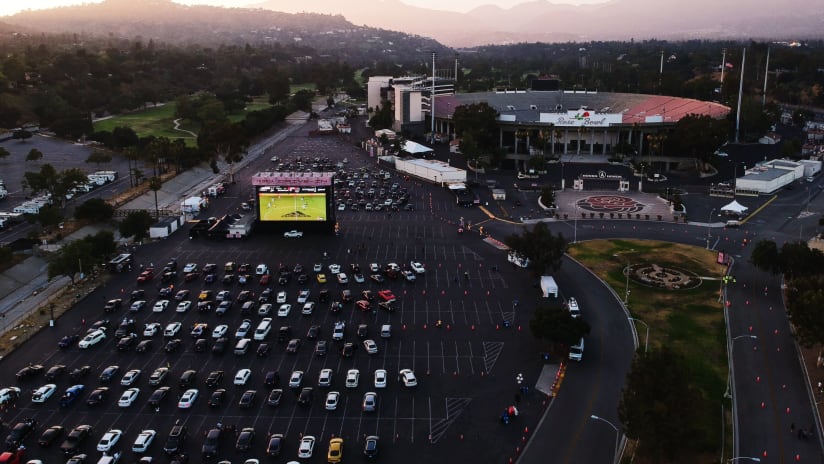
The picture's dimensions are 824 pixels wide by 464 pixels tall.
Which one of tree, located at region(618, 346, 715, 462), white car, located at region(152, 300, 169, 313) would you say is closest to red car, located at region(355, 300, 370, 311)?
white car, located at region(152, 300, 169, 313)

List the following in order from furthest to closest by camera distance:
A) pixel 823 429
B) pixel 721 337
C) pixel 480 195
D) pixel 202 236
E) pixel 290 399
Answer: pixel 480 195 → pixel 202 236 → pixel 721 337 → pixel 290 399 → pixel 823 429

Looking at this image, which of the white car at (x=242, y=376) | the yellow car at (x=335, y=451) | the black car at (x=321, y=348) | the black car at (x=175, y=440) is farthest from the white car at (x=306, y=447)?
the black car at (x=321, y=348)

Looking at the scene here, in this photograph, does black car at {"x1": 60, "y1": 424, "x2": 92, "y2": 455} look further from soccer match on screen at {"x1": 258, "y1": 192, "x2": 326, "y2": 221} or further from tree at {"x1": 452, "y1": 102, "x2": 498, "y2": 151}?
tree at {"x1": 452, "y1": 102, "x2": 498, "y2": 151}

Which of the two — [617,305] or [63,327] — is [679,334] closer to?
[617,305]

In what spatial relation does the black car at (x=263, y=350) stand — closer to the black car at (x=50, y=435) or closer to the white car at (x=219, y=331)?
the white car at (x=219, y=331)

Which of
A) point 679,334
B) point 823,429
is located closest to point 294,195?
point 679,334

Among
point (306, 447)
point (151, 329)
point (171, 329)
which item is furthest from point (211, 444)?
point (151, 329)

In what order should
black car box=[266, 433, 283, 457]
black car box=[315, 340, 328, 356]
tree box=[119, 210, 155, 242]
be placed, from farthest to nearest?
1. tree box=[119, 210, 155, 242]
2. black car box=[315, 340, 328, 356]
3. black car box=[266, 433, 283, 457]
